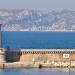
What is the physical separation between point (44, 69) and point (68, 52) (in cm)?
630

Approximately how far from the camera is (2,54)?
259 feet

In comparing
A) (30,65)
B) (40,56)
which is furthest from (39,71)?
(40,56)

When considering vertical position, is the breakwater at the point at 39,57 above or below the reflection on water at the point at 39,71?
above

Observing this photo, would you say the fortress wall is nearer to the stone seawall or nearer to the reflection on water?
the stone seawall

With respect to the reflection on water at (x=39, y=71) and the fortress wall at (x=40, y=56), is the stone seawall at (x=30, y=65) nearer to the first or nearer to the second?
the reflection on water at (x=39, y=71)

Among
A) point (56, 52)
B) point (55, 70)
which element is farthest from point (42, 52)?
point (55, 70)

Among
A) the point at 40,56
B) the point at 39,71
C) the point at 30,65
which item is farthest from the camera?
the point at 40,56

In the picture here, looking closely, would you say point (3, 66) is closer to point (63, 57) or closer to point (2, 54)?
point (2, 54)

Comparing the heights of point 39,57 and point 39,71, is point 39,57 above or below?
above

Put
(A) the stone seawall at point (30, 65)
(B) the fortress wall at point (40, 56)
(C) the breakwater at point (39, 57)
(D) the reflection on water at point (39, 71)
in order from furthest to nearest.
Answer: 1. (B) the fortress wall at point (40, 56)
2. (C) the breakwater at point (39, 57)
3. (A) the stone seawall at point (30, 65)
4. (D) the reflection on water at point (39, 71)

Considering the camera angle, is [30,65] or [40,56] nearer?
[30,65]

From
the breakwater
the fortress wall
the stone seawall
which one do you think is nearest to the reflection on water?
the stone seawall

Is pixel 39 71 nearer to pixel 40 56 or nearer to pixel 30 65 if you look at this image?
pixel 30 65

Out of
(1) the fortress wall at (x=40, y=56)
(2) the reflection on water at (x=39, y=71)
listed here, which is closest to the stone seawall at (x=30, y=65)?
(2) the reflection on water at (x=39, y=71)
